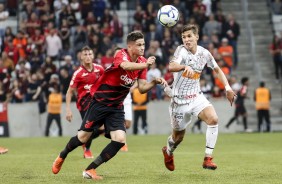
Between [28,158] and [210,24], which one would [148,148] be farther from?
[210,24]

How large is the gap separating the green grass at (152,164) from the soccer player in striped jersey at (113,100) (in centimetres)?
46

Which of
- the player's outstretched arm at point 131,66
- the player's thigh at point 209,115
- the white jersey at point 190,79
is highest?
the player's outstretched arm at point 131,66

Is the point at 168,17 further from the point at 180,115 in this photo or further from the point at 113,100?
the point at 113,100

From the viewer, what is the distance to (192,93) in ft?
44.8

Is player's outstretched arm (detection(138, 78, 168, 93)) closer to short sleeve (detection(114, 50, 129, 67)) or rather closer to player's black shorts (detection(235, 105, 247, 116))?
short sleeve (detection(114, 50, 129, 67))

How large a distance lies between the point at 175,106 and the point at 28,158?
4.92 metres

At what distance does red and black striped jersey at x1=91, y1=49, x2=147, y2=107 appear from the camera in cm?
1238

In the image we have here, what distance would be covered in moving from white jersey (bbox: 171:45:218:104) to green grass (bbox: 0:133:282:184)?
1.31 metres

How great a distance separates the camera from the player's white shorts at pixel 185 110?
536 inches

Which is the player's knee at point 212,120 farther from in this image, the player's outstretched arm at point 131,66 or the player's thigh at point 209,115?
the player's outstretched arm at point 131,66

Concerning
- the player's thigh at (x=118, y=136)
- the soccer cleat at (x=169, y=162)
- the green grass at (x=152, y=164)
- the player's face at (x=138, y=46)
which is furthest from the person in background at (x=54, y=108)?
the player's face at (x=138, y=46)

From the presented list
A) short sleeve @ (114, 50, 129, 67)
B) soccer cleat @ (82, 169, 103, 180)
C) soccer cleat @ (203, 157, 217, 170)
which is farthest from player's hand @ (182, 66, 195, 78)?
soccer cleat @ (82, 169, 103, 180)

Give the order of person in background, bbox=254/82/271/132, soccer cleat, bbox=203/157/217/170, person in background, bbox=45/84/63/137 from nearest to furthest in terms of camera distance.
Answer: soccer cleat, bbox=203/157/217/170
person in background, bbox=45/84/63/137
person in background, bbox=254/82/271/132

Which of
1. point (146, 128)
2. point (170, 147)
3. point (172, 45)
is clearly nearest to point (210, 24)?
point (172, 45)
